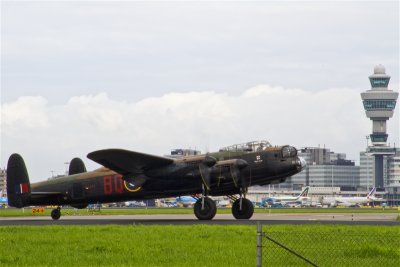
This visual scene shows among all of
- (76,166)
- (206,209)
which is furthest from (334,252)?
(76,166)

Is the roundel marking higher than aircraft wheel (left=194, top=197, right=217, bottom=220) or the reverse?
higher

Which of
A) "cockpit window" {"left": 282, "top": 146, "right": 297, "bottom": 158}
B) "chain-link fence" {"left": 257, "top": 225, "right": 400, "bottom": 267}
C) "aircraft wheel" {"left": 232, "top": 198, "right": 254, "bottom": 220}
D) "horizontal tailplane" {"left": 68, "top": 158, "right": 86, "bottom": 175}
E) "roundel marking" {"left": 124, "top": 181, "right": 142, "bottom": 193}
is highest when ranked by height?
"cockpit window" {"left": 282, "top": 146, "right": 297, "bottom": 158}

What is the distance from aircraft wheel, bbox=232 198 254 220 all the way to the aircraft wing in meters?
5.19

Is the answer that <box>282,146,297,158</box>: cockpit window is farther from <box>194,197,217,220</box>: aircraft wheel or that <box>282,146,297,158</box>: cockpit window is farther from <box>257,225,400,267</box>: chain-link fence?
<box>257,225,400,267</box>: chain-link fence

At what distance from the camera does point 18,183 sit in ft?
183

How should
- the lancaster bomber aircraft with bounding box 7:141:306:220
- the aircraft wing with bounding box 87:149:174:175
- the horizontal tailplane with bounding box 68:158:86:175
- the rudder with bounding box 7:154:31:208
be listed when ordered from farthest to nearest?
1. the horizontal tailplane with bounding box 68:158:86:175
2. the rudder with bounding box 7:154:31:208
3. the lancaster bomber aircraft with bounding box 7:141:306:220
4. the aircraft wing with bounding box 87:149:174:175

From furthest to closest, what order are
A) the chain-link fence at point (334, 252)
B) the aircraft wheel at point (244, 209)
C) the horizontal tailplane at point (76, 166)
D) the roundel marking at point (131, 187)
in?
the horizontal tailplane at point (76, 166) → the aircraft wheel at point (244, 209) → the roundel marking at point (131, 187) → the chain-link fence at point (334, 252)

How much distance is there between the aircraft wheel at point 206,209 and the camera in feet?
162

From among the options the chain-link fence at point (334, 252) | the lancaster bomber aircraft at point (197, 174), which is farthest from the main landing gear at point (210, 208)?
the chain-link fence at point (334, 252)

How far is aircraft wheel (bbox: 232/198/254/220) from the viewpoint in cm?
5088

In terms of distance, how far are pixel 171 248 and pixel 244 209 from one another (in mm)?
22804

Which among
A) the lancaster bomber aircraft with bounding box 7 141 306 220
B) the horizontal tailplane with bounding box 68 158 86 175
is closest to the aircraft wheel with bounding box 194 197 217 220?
the lancaster bomber aircraft with bounding box 7 141 306 220

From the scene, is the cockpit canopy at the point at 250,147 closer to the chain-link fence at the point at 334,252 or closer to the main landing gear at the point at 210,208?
the main landing gear at the point at 210,208

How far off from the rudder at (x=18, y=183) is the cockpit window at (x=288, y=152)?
17.5m
